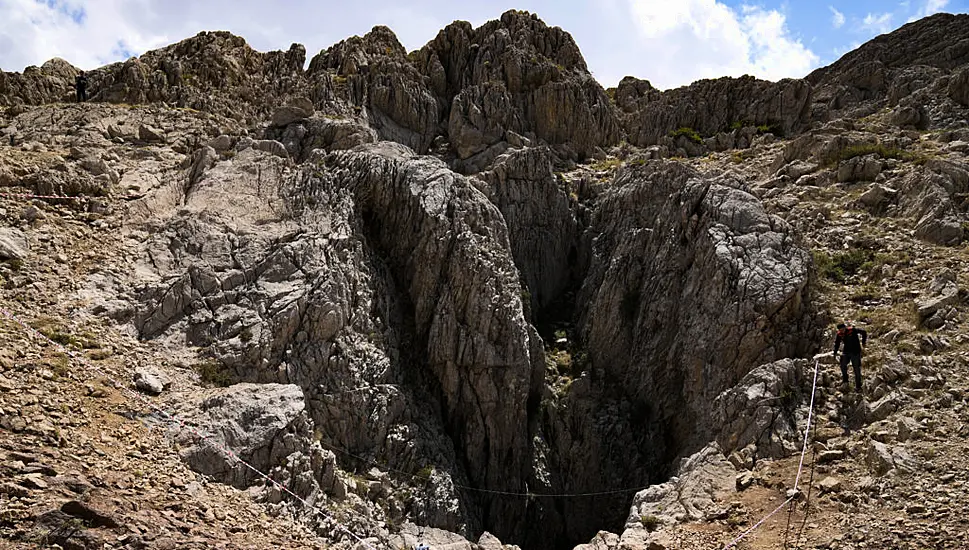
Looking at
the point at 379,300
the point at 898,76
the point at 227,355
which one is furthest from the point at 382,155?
the point at 898,76

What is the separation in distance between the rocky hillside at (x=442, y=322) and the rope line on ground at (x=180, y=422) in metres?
0.08

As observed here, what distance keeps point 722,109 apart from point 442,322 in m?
30.5

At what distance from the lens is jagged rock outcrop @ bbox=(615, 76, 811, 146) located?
4184cm

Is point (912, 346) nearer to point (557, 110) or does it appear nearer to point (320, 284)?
point (320, 284)

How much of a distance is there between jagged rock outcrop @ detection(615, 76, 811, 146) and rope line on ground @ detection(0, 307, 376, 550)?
3416cm

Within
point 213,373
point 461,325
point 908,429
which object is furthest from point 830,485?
point 213,373

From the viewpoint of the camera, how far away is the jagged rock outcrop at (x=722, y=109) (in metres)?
41.8

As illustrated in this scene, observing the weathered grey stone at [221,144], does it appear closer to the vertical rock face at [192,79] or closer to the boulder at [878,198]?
the vertical rock face at [192,79]

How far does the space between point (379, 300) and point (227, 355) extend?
6355 mm

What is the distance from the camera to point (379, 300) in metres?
23.6

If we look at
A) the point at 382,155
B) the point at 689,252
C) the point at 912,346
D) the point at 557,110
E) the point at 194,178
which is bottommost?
the point at 912,346

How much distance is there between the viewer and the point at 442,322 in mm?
23594

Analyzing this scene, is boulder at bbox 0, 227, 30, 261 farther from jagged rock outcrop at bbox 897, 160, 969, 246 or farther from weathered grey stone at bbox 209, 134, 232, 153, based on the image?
jagged rock outcrop at bbox 897, 160, 969, 246

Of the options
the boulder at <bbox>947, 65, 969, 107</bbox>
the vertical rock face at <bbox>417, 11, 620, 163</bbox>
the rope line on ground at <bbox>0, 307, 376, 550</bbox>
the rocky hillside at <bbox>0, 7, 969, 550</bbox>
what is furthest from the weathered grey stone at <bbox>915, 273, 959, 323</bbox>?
the vertical rock face at <bbox>417, 11, 620, 163</bbox>
